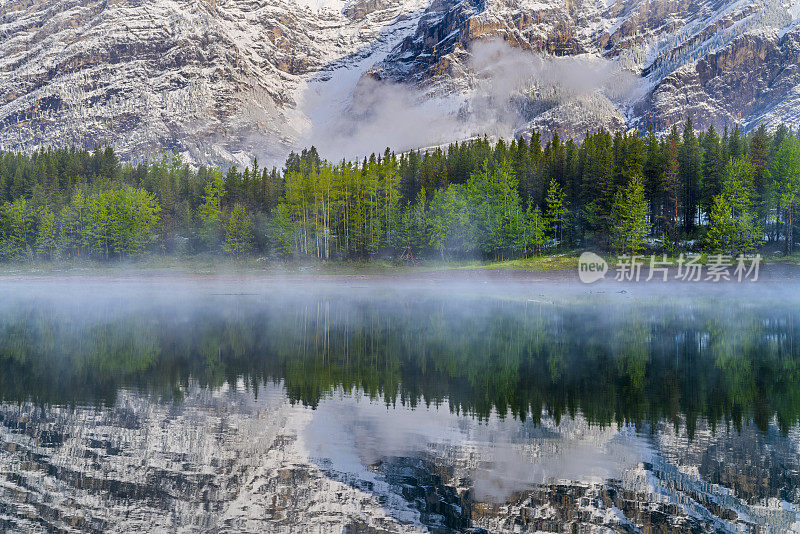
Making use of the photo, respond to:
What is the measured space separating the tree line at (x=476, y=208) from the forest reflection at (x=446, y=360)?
1994 inches

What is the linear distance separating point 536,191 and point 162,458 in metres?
96.1

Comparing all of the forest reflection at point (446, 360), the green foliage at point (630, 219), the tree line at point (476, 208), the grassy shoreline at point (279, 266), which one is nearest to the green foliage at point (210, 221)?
the tree line at point (476, 208)

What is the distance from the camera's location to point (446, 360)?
23.2 m

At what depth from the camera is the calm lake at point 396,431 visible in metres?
9.77

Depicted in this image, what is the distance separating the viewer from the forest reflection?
1675 centimetres

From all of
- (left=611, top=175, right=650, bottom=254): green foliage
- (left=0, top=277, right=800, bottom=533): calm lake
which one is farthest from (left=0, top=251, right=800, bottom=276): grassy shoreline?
(left=0, top=277, right=800, bottom=533): calm lake

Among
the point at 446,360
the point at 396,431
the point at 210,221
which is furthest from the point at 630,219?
the point at 396,431

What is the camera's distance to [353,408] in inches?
640

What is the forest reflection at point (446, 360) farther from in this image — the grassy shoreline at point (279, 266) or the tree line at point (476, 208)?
the tree line at point (476, 208)

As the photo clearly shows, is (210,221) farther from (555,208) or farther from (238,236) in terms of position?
(555,208)

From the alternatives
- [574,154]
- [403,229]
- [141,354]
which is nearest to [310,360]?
[141,354]

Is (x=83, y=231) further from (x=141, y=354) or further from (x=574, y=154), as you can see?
(x=141, y=354)

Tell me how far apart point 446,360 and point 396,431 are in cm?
929

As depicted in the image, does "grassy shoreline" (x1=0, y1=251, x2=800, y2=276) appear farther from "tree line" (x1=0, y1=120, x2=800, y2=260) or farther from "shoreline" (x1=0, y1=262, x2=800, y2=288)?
"tree line" (x1=0, y1=120, x2=800, y2=260)
